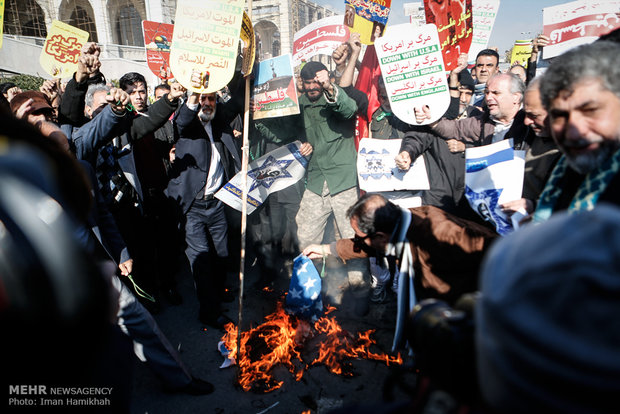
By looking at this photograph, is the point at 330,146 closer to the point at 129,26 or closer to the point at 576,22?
the point at 576,22

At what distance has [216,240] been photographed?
12.9ft

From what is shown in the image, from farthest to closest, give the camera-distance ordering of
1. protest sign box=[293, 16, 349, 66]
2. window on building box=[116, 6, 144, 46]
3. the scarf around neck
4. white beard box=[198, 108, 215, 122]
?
window on building box=[116, 6, 144, 46] → protest sign box=[293, 16, 349, 66] → white beard box=[198, 108, 215, 122] → the scarf around neck

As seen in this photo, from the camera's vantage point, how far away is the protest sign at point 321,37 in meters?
4.95

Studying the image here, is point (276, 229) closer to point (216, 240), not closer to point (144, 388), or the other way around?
point (216, 240)

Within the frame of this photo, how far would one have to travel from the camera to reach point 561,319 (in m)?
0.49

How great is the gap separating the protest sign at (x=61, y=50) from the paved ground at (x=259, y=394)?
163 inches

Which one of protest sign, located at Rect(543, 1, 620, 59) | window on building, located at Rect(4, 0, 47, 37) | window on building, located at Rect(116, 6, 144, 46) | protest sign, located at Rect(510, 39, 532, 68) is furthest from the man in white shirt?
window on building, located at Rect(116, 6, 144, 46)

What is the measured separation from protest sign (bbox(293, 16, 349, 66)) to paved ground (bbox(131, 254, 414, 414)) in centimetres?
356

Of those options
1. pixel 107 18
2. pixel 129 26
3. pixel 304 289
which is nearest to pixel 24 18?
pixel 107 18

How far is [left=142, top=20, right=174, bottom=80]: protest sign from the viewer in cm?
665

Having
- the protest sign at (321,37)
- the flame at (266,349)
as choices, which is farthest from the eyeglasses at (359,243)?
the protest sign at (321,37)

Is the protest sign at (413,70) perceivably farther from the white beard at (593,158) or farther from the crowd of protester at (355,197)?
the white beard at (593,158)

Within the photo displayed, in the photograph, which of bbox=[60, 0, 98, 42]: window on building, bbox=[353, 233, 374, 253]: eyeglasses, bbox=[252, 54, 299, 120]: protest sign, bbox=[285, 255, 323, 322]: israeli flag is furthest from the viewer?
bbox=[60, 0, 98, 42]: window on building

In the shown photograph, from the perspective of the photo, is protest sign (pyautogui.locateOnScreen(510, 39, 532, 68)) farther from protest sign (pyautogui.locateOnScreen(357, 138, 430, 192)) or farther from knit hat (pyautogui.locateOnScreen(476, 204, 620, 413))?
knit hat (pyautogui.locateOnScreen(476, 204, 620, 413))
